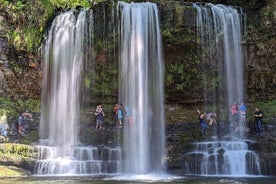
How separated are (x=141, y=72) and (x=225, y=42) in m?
4.58

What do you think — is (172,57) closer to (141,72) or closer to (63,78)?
(141,72)

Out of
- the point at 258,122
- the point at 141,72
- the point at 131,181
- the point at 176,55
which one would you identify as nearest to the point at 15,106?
the point at 141,72

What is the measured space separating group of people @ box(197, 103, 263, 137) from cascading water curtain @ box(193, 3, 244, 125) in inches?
37.1

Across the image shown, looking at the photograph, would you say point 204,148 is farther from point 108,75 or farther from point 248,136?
point 108,75

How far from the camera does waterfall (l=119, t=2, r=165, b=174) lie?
19875 mm

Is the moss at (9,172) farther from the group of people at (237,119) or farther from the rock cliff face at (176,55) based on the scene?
the group of people at (237,119)

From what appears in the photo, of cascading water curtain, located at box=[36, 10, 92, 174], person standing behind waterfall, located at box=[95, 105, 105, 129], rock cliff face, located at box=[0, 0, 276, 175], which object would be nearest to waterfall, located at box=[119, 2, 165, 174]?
rock cliff face, located at box=[0, 0, 276, 175]

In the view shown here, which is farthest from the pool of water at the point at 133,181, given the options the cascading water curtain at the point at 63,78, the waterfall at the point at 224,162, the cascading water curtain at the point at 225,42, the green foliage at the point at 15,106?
the cascading water curtain at the point at 225,42

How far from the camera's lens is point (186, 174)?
16922mm

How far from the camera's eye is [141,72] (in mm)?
20312

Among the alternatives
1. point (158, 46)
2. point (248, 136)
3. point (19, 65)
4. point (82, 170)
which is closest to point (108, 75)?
point (158, 46)

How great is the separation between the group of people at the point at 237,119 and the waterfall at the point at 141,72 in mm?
1980

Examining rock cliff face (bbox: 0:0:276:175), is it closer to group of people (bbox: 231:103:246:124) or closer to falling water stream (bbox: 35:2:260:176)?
falling water stream (bbox: 35:2:260:176)

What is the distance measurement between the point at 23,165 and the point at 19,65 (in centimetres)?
604
